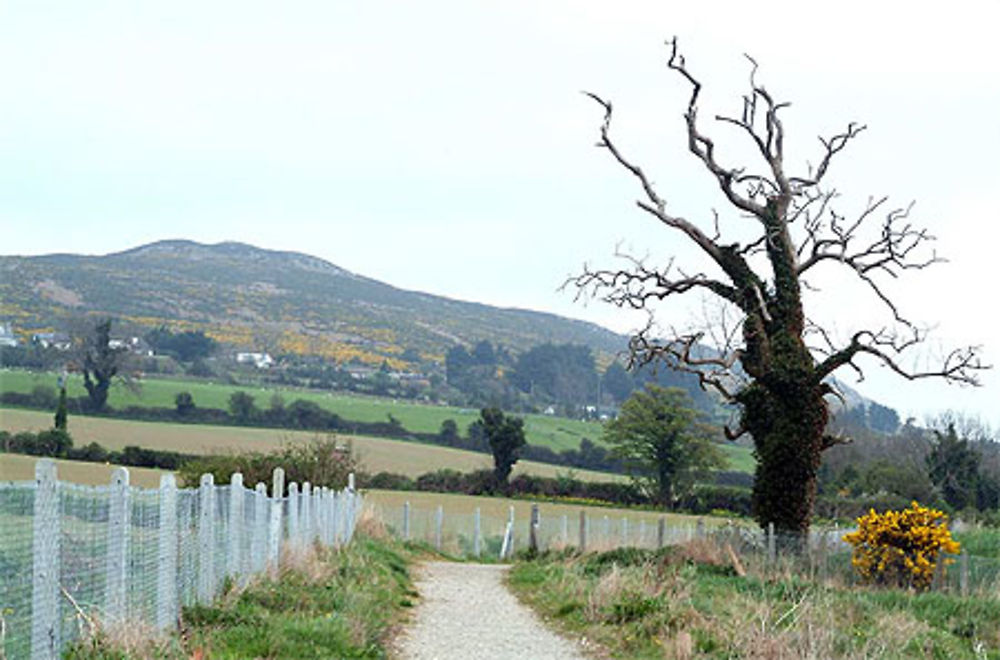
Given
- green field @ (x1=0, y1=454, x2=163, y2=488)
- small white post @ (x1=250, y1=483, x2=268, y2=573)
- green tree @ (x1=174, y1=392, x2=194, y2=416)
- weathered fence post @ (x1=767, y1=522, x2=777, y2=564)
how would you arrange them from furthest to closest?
green tree @ (x1=174, y1=392, x2=194, y2=416) → green field @ (x1=0, y1=454, x2=163, y2=488) → weathered fence post @ (x1=767, y1=522, x2=777, y2=564) → small white post @ (x1=250, y1=483, x2=268, y2=573)

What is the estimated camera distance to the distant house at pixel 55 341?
97.2 m

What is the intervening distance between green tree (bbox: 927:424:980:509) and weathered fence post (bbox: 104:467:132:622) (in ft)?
203

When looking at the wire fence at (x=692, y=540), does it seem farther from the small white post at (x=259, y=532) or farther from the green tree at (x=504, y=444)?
the green tree at (x=504, y=444)

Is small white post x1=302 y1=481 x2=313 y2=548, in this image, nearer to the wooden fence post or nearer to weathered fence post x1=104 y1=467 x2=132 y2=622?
the wooden fence post

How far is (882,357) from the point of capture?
31406 mm

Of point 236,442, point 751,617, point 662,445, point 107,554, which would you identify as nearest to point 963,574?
point 751,617

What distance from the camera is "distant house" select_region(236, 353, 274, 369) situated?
460ft

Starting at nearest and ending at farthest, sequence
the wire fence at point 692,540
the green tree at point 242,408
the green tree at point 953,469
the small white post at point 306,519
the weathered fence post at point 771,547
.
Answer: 1. the small white post at point 306,519
2. the wire fence at point 692,540
3. the weathered fence post at point 771,547
4. the green tree at point 953,469
5. the green tree at point 242,408

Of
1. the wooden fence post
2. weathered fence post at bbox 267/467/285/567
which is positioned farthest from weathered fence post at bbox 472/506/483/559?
weathered fence post at bbox 267/467/285/567

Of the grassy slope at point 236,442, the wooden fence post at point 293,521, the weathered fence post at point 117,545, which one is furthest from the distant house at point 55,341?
the weathered fence post at point 117,545

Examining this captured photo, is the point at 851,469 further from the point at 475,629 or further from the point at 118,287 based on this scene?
the point at 118,287

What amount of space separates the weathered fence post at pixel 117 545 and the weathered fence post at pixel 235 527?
4.95m

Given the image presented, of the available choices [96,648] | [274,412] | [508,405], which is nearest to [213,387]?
[274,412]

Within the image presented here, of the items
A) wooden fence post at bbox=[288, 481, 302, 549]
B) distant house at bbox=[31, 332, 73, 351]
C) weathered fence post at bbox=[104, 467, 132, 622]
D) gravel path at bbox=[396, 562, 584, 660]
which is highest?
distant house at bbox=[31, 332, 73, 351]
